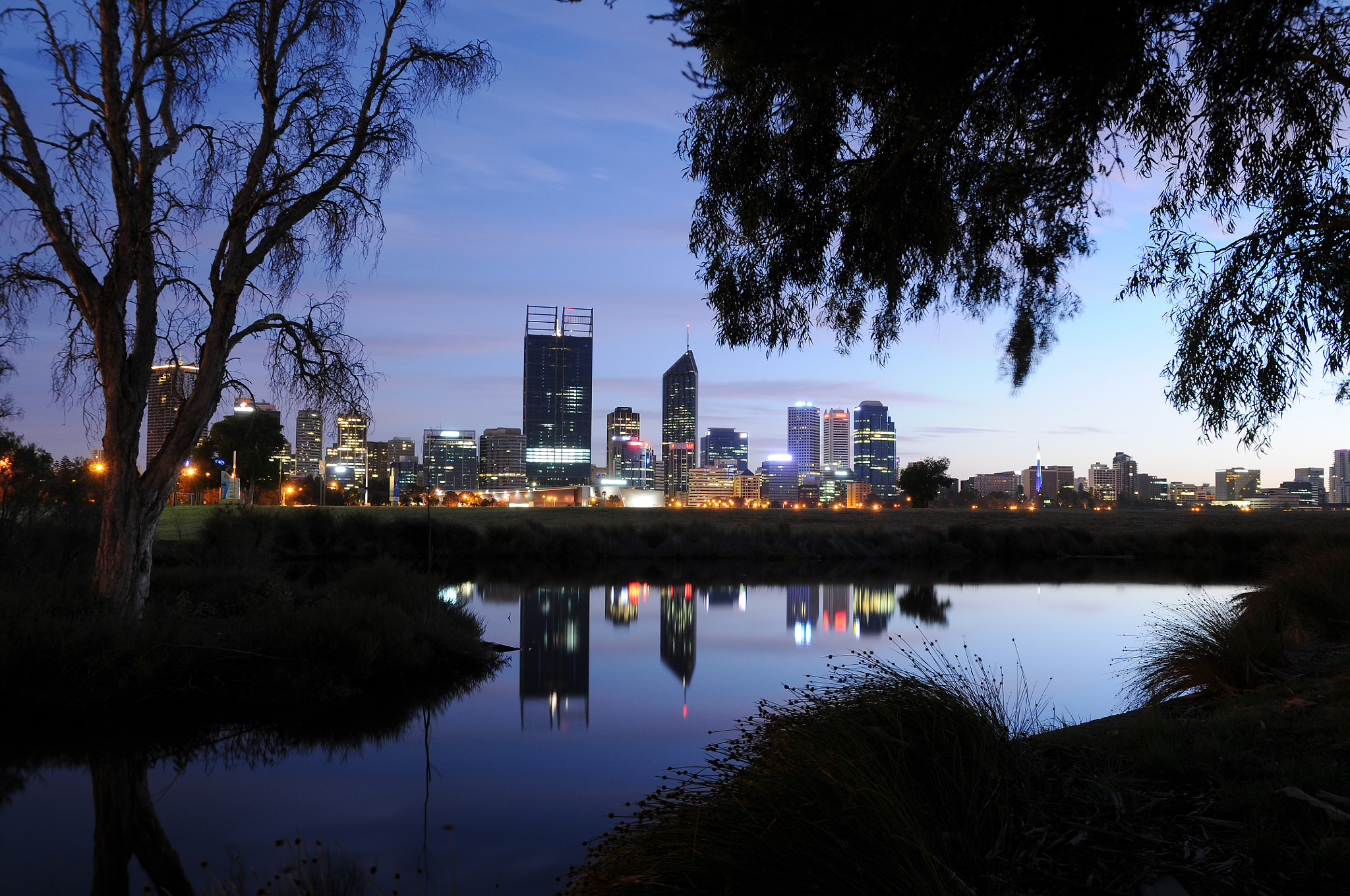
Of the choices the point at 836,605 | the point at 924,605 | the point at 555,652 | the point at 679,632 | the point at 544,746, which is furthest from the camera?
the point at 924,605

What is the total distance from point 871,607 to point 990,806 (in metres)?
15.9

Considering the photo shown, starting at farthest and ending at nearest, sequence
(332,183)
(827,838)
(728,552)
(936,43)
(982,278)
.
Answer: (728,552) < (332,183) < (982,278) < (936,43) < (827,838)

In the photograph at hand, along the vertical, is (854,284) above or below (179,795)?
above

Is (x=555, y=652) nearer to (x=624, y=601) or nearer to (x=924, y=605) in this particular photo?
(x=624, y=601)

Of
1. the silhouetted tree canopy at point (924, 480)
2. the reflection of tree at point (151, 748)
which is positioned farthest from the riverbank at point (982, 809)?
the silhouetted tree canopy at point (924, 480)

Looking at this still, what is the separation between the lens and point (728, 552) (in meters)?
35.7

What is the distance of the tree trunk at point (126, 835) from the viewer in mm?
5293

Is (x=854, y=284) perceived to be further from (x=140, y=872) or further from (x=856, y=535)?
(x=856, y=535)

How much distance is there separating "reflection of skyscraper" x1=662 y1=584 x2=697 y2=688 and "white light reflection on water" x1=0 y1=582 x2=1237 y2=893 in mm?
72

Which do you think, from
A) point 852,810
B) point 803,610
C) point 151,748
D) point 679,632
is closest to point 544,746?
point 151,748

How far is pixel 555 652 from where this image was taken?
1392 cm

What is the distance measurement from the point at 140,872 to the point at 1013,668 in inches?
432

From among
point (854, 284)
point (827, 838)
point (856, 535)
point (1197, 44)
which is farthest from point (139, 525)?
point (856, 535)

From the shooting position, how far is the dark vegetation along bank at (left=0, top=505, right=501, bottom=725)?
8.67 m
